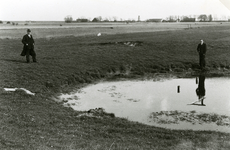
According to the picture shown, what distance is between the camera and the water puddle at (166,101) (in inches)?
560

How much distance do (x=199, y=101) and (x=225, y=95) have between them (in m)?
2.70

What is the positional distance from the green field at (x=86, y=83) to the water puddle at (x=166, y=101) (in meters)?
1.52

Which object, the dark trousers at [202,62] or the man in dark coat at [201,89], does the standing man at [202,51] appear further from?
the man in dark coat at [201,89]

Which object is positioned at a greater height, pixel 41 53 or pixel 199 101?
pixel 41 53

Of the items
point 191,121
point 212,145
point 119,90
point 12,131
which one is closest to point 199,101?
point 191,121

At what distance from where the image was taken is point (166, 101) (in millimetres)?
17891

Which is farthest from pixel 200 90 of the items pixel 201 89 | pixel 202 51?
pixel 202 51

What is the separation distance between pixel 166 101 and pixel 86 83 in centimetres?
829

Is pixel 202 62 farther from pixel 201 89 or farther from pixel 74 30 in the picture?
pixel 74 30

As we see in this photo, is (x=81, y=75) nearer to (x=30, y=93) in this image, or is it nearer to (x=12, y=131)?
(x=30, y=93)

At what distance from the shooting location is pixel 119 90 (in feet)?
Result: 70.2

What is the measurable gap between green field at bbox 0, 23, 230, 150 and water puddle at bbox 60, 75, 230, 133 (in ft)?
4.99

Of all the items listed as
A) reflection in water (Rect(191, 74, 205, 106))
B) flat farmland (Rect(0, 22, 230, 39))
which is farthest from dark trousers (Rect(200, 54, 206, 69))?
flat farmland (Rect(0, 22, 230, 39))

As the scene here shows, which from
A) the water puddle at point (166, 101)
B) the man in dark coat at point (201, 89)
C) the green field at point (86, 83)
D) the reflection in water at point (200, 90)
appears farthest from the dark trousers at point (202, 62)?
the water puddle at point (166, 101)
